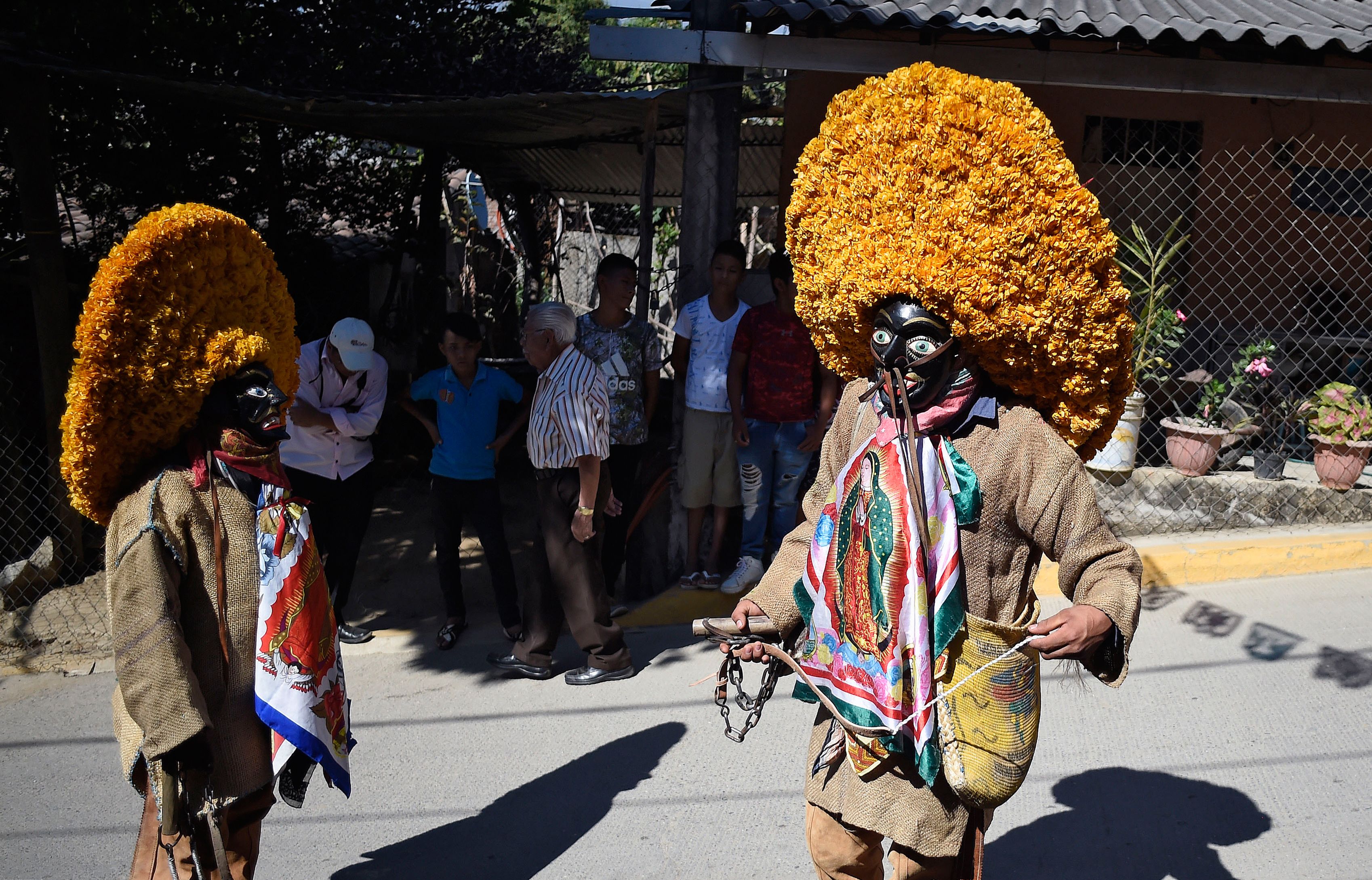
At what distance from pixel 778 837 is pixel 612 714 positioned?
3.69ft

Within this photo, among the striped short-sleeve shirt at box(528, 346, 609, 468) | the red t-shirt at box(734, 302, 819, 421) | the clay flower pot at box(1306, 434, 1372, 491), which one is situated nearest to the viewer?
the striped short-sleeve shirt at box(528, 346, 609, 468)

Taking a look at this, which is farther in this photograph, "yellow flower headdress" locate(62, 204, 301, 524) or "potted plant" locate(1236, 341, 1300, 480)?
"potted plant" locate(1236, 341, 1300, 480)

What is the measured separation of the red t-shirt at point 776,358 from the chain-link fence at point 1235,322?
6.86 ft

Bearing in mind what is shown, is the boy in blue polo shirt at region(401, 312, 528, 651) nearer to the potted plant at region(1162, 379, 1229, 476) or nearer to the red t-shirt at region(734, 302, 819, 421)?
the red t-shirt at region(734, 302, 819, 421)

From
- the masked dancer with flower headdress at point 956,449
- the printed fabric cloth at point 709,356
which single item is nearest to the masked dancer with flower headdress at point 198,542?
the masked dancer with flower headdress at point 956,449

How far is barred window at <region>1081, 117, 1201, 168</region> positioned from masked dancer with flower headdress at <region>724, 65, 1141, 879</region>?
17.4 feet

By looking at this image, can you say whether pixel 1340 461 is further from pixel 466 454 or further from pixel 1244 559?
pixel 466 454

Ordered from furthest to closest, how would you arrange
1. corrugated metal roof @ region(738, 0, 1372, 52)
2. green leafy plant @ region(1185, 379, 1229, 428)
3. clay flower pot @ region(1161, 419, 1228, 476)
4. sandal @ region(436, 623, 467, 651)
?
green leafy plant @ region(1185, 379, 1229, 428) < clay flower pot @ region(1161, 419, 1228, 476) < sandal @ region(436, 623, 467, 651) < corrugated metal roof @ region(738, 0, 1372, 52)

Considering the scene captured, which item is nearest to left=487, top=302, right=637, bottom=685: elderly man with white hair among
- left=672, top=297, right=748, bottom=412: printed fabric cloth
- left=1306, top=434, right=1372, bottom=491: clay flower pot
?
left=672, top=297, right=748, bottom=412: printed fabric cloth

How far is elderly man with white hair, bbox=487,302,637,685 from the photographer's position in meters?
4.55

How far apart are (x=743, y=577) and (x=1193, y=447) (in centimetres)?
294

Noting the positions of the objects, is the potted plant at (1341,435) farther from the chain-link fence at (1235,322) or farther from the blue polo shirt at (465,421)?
the blue polo shirt at (465,421)

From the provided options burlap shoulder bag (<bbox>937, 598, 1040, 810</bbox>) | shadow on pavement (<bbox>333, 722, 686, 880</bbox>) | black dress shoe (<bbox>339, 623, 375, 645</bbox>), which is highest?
burlap shoulder bag (<bbox>937, 598, 1040, 810</bbox>)

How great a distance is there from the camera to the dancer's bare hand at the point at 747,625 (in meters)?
2.47
